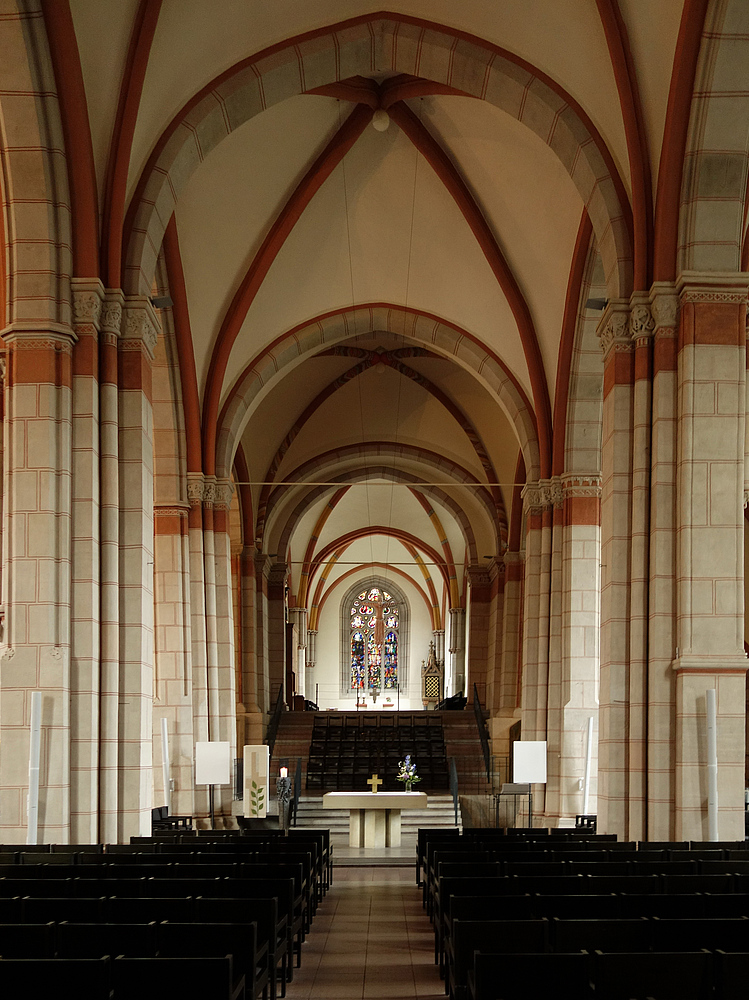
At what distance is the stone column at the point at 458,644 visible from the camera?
115 ft

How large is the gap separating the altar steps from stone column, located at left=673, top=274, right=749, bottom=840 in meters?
9.15

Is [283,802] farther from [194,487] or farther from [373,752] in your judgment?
[373,752]

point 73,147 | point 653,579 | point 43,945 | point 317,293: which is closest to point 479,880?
point 43,945

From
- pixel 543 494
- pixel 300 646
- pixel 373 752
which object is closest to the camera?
pixel 543 494

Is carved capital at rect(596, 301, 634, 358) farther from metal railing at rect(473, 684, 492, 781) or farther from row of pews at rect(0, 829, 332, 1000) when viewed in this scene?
metal railing at rect(473, 684, 492, 781)

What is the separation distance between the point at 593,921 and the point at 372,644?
41.3 meters

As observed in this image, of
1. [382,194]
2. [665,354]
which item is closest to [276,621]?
[382,194]

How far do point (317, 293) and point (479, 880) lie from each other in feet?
44.0

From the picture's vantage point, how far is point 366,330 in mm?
19438

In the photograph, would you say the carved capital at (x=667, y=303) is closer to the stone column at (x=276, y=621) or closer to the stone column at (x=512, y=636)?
the stone column at (x=512, y=636)

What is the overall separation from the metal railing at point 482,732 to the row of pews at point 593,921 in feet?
44.9

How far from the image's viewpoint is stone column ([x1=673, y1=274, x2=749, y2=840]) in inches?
372

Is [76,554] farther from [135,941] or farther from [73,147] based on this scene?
[135,941]

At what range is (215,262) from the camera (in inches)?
611
